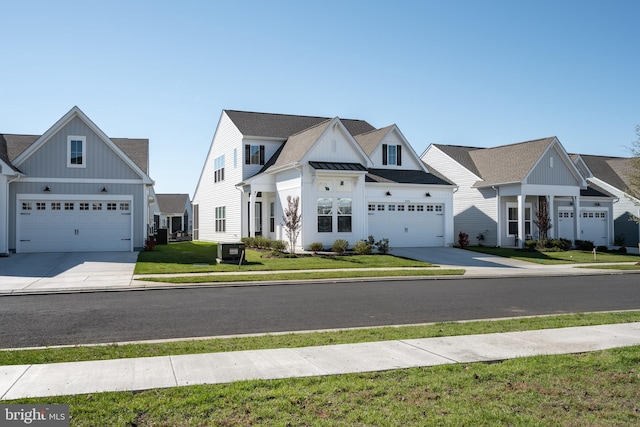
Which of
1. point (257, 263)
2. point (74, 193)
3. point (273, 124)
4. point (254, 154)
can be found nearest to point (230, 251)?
point (257, 263)

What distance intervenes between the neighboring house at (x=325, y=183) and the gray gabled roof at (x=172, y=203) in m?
32.8

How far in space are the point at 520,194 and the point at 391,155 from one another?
319 inches

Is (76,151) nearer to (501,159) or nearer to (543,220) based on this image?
(501,159)

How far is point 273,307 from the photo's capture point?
42.6 ft

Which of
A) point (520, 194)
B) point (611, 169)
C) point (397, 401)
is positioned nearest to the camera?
point (397, 401)

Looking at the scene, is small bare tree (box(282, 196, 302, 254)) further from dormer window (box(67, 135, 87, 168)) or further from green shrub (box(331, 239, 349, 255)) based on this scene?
dormer window (box(67, 135, 87, 168))

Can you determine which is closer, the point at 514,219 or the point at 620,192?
the point at 514,219

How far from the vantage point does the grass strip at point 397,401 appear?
5.43 m

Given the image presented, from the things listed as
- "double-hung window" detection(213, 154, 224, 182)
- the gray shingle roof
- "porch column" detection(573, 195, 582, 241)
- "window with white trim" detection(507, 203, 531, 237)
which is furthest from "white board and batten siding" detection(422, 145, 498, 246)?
the gray shingle roof

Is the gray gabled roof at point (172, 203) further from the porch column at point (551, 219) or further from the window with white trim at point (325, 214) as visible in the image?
the porch column at point (551, 219)

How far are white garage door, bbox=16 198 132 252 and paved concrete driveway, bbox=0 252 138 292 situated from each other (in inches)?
44.2

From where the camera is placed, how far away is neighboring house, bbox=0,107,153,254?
26.7 meters

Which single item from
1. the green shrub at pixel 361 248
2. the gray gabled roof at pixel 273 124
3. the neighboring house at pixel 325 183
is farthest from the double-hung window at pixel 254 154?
the green shrub at pixel 361 248

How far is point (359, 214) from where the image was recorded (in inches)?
1150
